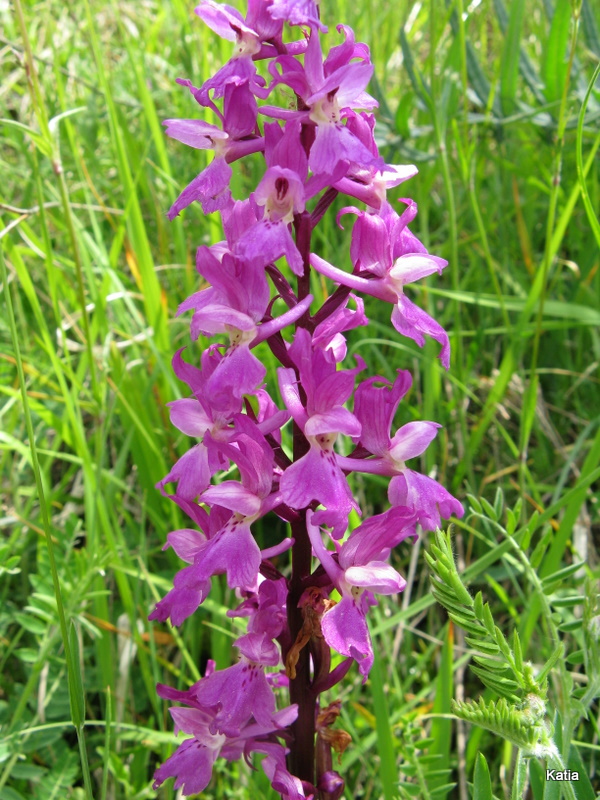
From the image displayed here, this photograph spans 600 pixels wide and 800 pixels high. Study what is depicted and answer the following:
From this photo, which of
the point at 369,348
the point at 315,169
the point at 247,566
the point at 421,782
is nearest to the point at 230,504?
the point at 247,566

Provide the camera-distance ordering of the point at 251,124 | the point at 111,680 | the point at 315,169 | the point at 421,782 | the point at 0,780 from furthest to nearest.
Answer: the point at 111,680
the point at 0,780
the point at 421,782
the point at 251,124
the point at 315,169

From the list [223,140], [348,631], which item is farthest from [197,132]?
→ [348,631]

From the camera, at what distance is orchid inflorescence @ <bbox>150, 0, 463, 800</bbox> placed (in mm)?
1064

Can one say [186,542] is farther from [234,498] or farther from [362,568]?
[362,568]

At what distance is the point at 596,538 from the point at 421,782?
122cm

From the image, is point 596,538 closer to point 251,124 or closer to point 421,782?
point 421,782

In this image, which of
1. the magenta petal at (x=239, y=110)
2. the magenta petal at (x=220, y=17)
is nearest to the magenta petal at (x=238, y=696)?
the magenta petal at (x=239, y=110)

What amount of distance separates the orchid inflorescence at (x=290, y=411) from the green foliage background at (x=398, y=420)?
20 centimetres

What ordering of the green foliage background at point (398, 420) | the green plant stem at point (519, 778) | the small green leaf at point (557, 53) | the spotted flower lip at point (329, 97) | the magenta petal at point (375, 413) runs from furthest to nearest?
the small green leaf at point (557, 53) < the green foliage background at point (398, 420) < the magenta petal at point (375, 413) < the spotted flower lip at point (329, 97) < the green plant stem at point (519, 778)

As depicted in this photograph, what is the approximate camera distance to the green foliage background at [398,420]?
156cm

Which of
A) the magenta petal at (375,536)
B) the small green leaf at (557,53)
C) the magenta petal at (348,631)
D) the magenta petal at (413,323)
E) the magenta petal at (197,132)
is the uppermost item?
the magenta petal at (197,132)

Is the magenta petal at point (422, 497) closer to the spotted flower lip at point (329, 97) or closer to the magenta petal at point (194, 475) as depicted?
the magenta petal at point (194, 475)

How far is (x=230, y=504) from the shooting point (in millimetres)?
1090

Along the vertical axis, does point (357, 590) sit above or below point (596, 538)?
above
